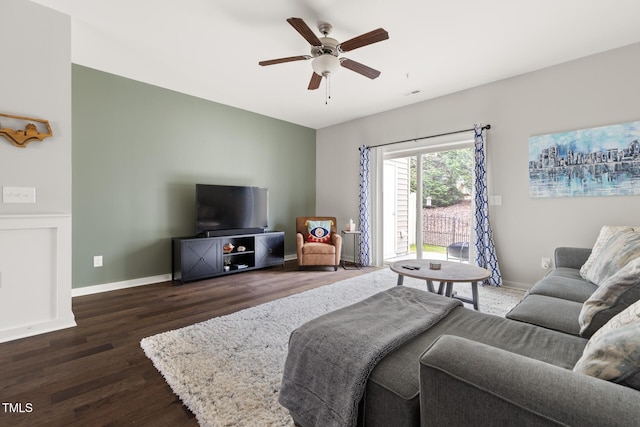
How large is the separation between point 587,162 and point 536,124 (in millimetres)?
686

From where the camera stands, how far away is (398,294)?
5.93 ft

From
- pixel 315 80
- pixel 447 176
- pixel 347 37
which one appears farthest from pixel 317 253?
pixel 347 37

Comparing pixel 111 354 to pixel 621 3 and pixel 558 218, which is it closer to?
pixel 558 218

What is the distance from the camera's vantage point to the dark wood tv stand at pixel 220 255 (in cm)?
376

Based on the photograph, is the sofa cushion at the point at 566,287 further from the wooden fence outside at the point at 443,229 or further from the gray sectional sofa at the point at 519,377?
the wooden fence outside at the point at 443,229

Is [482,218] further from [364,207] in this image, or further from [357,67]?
[357,67]

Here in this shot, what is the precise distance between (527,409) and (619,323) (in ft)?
1.84

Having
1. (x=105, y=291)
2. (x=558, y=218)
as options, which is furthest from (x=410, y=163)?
(x=105, y=291)

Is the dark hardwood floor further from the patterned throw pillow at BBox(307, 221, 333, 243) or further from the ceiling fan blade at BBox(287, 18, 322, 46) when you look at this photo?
the ceiling fan blade at BBox(287, 18, 322, 46)

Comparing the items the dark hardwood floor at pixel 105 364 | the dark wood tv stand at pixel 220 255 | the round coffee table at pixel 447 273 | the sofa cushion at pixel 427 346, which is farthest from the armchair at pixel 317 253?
the sofa cushion at pixel 427 346

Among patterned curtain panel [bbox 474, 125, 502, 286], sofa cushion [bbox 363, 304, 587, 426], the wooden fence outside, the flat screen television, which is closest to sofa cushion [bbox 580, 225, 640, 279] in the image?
patterned curtain panel [bbox 474, 125, 502, 286]

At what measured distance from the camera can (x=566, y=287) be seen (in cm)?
206

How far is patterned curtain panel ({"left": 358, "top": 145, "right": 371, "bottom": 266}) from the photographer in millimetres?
5012

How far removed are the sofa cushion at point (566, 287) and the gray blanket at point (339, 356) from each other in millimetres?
1077
